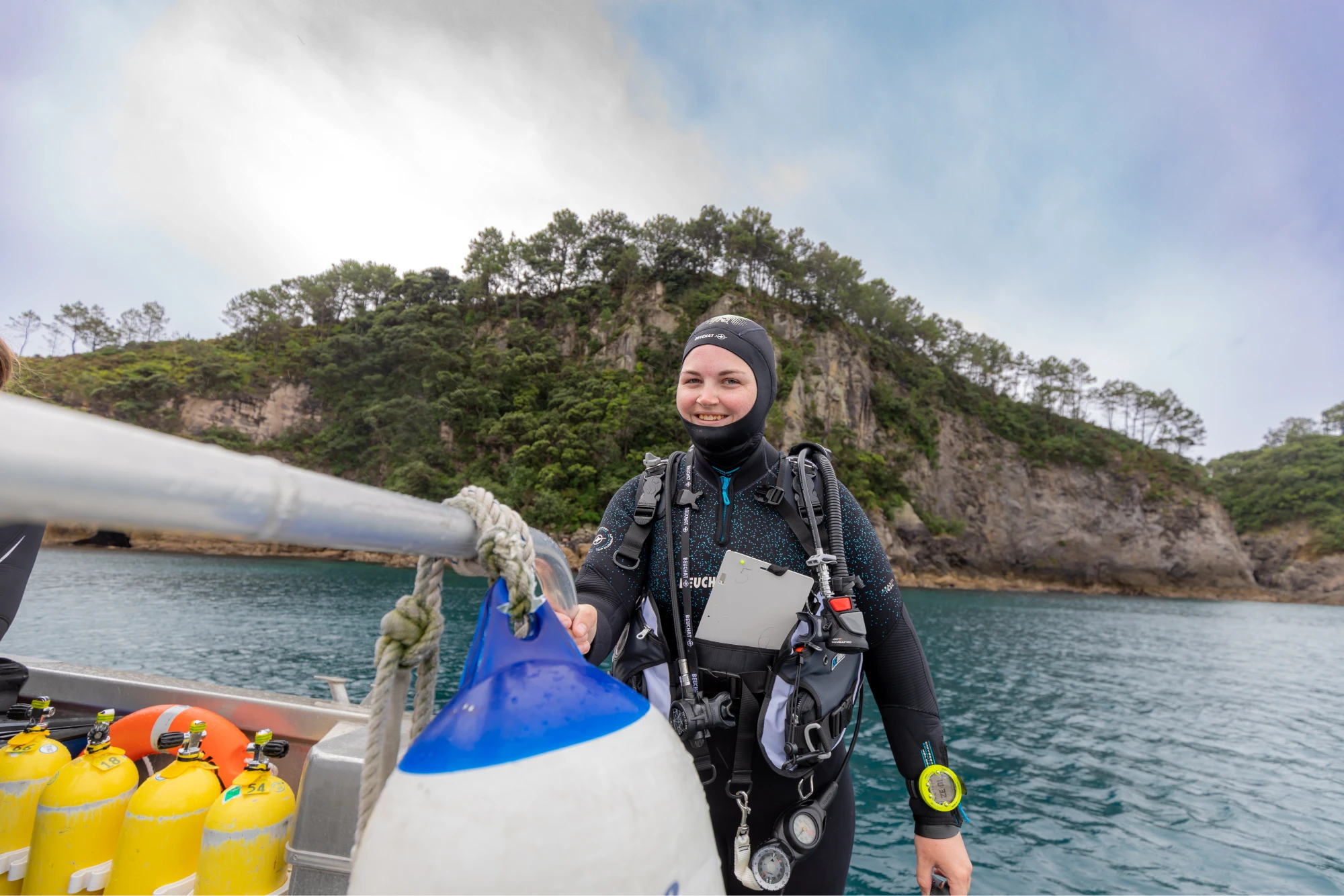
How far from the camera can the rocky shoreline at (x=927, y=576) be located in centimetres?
3206

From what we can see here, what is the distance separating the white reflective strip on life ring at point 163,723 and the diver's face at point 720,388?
2.44 metres

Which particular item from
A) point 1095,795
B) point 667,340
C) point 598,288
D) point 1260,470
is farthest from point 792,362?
point 1260,470

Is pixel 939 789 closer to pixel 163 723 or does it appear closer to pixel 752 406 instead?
pixel 752 406

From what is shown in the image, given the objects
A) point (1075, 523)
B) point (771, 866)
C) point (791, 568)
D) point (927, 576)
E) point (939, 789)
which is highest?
point (1075, 523)

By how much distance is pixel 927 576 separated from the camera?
130 feet

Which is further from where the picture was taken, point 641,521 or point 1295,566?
point 1295,566

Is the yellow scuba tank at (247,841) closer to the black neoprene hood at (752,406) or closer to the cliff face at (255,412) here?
the black neoprene hood at (752,406)

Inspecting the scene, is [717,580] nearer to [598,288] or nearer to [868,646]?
[868,646]

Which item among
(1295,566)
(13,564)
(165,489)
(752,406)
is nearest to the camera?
(165,489)

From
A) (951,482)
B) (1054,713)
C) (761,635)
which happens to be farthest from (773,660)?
(951,482)

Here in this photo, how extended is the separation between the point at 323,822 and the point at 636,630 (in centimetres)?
98

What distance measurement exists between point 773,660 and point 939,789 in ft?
1.81

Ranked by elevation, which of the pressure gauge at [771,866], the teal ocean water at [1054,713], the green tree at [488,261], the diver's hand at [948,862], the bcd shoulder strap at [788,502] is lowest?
the teal ocean water at [1054,713]

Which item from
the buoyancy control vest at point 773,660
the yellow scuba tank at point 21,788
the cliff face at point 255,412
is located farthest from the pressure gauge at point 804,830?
the cliff face at point 255,412
